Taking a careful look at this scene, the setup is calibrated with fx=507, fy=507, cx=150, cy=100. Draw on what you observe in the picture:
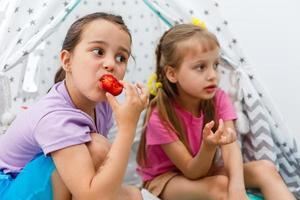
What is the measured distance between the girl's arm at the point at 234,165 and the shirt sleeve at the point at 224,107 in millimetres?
17

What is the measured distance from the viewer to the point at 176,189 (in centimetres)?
118

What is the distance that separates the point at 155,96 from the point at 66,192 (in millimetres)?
469

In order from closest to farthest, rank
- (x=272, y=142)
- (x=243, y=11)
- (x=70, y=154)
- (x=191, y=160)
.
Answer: (x=70, y=154), (x=191, y=160), (x=272, y=142), (x=243, y=11)

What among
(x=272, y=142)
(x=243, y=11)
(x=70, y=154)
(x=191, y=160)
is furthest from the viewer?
(x=243, y=11)

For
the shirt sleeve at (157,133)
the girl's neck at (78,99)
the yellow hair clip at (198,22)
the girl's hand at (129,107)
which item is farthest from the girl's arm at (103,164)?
the yellow hair clip at (198,22)

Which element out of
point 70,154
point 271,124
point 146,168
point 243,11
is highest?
point 243,11

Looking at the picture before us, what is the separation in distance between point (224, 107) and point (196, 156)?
0.19 metres

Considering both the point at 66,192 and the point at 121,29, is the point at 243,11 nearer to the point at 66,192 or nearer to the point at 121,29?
the point at 121,29

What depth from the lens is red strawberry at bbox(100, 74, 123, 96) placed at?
0.89m

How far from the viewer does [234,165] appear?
3.83 feet

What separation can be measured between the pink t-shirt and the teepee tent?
0.05 meters

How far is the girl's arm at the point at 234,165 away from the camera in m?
1.11

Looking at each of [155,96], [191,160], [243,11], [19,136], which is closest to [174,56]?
[155,96]

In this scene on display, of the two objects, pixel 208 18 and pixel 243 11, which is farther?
pixel 243 11
